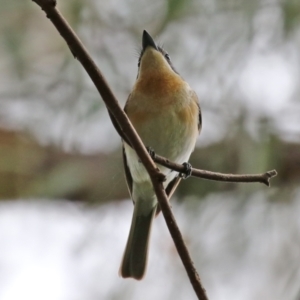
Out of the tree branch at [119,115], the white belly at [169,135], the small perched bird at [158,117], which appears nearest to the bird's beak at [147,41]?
the small perched bird at [158,117]

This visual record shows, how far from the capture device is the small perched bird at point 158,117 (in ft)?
6.72

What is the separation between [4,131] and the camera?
276 cm

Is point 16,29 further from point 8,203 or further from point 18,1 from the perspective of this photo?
point 8,203

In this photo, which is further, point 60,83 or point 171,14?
point 60,83

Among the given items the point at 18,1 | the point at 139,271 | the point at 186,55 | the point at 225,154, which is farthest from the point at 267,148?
the point at 18,1

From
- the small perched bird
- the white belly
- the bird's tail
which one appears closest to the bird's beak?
the small perched bird

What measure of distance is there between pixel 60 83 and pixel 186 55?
0.58m

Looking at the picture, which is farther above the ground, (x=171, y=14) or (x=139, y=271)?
(x=171, y=14)

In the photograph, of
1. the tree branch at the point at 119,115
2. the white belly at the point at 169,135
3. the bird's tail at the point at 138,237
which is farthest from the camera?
the bird's tail at the point at 138,237

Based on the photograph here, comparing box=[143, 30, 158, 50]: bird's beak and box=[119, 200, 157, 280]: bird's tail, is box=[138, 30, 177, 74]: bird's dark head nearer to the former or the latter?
box=[143, 30, 158, 50]: bird's beak

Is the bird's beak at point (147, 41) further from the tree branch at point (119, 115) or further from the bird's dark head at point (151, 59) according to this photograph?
the tree branch at point (119, 115)

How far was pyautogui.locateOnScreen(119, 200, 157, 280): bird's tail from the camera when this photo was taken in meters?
2.15

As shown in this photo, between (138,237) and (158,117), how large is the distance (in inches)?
22.4

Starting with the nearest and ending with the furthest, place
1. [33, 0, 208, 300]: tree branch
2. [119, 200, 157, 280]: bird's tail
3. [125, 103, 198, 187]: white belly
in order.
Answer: [33, 0, 208, 300]: tree branch → [125, 103, 198, 187]: white belly → [119, 200, 157, 280]: bird's tail
